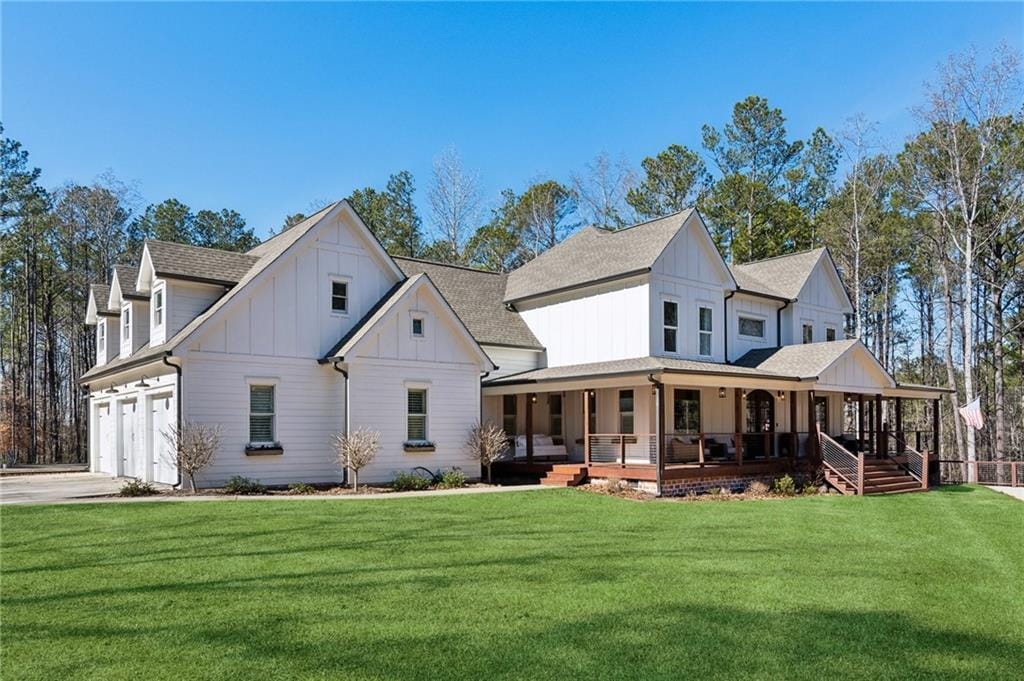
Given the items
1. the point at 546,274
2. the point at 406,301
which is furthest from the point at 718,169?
the point at 406,301

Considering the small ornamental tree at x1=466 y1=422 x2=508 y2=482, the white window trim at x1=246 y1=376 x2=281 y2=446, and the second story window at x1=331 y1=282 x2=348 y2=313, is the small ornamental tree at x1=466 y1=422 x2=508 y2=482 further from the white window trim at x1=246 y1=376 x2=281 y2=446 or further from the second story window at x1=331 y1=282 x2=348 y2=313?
the white window trim at x1=246 y1=376 x2=281 y2=446

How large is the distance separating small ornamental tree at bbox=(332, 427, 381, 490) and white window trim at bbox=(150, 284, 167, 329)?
542 cm

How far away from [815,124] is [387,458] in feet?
104

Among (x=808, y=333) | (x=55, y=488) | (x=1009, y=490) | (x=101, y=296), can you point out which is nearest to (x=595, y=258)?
(x=808, y=333)

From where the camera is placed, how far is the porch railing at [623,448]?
1992 centimetres

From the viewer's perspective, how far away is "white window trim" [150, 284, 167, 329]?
1830cm

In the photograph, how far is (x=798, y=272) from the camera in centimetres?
2758

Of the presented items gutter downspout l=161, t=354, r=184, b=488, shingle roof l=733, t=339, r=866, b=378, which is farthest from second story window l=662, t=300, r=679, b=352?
gutter downspout l=161, t=354, r=184, b=488

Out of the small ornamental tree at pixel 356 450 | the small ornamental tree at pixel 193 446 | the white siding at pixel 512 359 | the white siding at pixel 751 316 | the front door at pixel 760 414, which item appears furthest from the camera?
the white siding at pixel 751 316

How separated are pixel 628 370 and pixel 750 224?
73.1 ft

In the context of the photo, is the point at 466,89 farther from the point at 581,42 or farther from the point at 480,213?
the point at 480,213

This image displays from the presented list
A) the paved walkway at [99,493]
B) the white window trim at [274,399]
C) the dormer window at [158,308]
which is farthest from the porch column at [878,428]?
the dormer window at [158,308]

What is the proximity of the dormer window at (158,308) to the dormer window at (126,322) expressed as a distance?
7.82 ft

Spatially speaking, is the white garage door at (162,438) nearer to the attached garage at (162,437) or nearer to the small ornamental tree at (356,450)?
the attached garage at (162,437)
